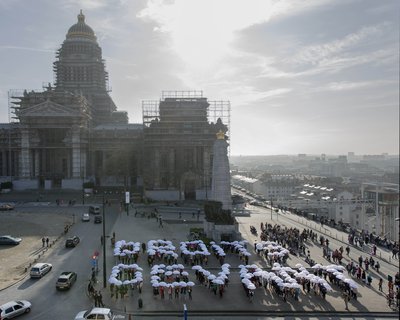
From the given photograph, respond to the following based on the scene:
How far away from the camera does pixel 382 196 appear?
258 feet

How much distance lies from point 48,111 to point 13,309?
2595 inches

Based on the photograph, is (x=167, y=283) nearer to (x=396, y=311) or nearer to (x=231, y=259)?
(x=231, y=259)

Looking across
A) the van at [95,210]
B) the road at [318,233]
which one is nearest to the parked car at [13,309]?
the road at [318,233]

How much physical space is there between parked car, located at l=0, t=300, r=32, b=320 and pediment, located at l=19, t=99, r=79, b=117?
208ft

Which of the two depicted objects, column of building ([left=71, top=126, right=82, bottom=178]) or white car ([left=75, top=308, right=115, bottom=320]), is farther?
column of building ([left=71, top=126, right=82, bottom=178])

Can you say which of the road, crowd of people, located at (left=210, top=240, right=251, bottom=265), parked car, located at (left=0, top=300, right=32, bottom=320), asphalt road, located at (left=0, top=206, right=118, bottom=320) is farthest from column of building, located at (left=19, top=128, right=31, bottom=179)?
parked car, located at (left=0, top=300, right=32, bottom=320)

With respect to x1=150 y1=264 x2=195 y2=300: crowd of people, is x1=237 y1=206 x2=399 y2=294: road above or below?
below

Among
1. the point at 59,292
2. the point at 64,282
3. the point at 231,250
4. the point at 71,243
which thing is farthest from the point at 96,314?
the point at 231,250

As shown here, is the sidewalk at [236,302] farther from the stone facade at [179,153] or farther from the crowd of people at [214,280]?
the stone facade at [179,153]

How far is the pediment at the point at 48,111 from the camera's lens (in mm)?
83438

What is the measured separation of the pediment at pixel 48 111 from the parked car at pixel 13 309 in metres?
63.5

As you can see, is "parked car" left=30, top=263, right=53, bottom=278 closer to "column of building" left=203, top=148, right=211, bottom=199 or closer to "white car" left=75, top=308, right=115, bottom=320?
"white car" left=75, top=308, right=115, bottom=320

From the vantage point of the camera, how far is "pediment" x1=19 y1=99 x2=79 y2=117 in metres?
83.4

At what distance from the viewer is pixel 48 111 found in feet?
275
